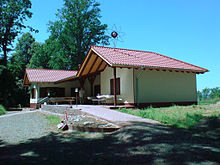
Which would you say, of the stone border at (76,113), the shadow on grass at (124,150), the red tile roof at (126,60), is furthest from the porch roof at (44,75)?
the shadow on grass at (124,150)

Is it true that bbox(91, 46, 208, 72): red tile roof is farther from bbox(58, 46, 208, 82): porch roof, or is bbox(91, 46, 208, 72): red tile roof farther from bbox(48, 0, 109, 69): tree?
bbox(48, 0, 109, 69): tree

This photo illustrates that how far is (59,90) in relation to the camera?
989 inches

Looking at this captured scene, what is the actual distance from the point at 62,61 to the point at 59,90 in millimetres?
11898

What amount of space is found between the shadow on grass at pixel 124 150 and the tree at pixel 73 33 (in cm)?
2983

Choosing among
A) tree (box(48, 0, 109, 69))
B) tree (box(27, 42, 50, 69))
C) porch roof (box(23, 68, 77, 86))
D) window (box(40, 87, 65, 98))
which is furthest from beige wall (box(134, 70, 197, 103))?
tree (box(27, 42, 50, 69))

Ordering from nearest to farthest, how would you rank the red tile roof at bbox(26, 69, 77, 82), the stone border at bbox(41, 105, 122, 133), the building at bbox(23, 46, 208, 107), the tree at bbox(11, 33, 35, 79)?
the stone border at bbox(41, 105, 122, 133) < the building at bbox(23, 46, 208, 107) < the red tile roof at bbox(26, 69, 77, 82) < the tree at bbox(11, 33, 35, 79)

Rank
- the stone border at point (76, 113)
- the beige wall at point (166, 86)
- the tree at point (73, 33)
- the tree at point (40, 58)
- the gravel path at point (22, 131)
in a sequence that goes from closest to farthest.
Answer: the stone border at point (76, 113), the gravel path at point (22, 131), the beige wall at point (166, 86), the tree at point (73, 33), the tree at point (40, 58)

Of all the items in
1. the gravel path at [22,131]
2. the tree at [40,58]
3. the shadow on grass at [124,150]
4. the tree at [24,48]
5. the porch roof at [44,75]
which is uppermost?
the tree at [24,48]

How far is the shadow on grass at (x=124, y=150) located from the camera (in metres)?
4.53

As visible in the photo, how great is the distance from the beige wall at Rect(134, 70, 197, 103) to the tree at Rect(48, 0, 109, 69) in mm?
22766

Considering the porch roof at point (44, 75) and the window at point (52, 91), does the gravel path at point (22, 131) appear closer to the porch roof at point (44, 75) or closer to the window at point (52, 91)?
the porch roof at point (44, 75)

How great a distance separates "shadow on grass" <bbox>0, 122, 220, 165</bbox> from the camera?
4.53 metres

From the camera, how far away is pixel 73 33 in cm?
3631

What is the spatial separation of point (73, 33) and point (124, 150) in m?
33.4
